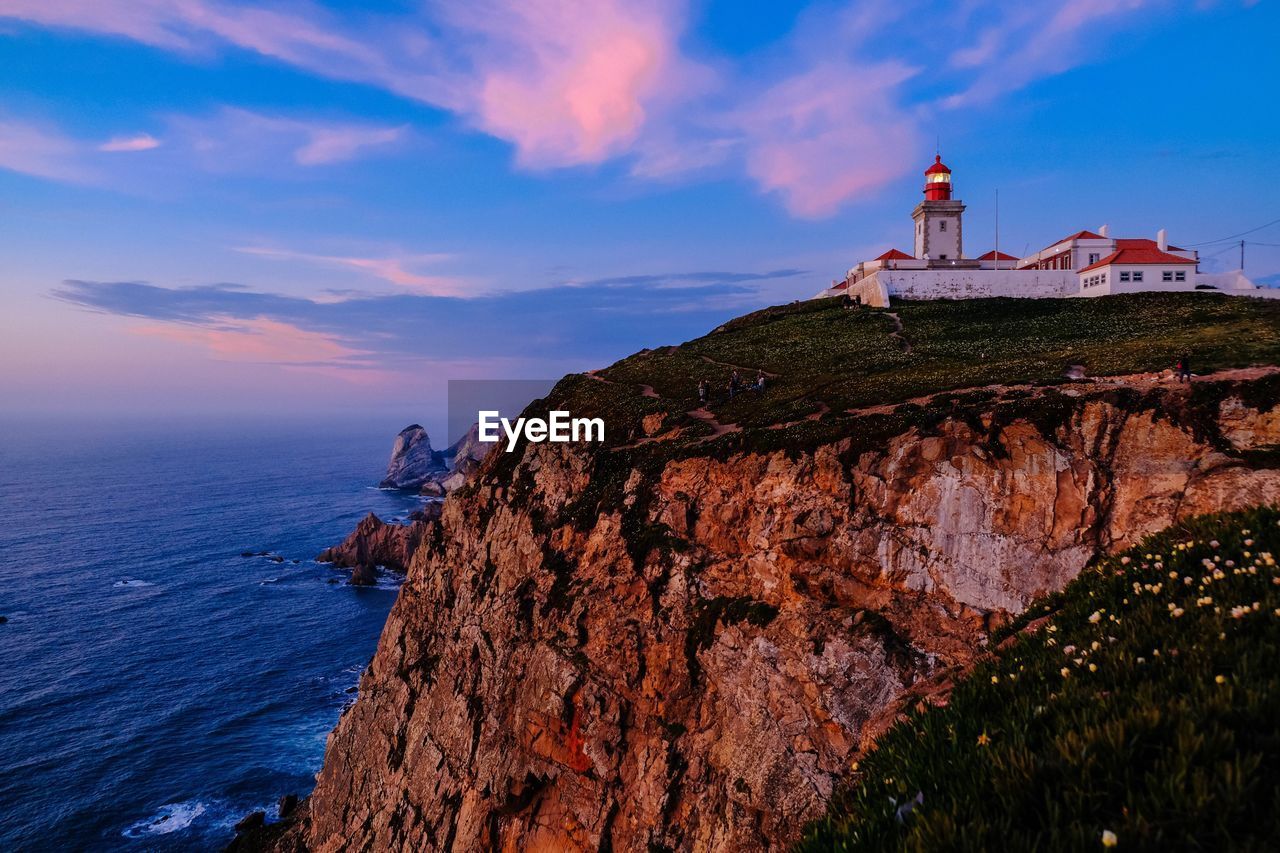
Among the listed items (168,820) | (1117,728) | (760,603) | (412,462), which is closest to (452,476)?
(412,462)

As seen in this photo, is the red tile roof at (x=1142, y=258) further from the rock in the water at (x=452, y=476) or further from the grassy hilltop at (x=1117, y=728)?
the rock in the water at (x=452, y=476)

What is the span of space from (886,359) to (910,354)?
2.61 metres

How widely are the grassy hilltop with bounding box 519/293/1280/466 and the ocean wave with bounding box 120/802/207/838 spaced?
40.9 m

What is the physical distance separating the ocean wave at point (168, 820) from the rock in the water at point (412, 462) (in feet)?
406

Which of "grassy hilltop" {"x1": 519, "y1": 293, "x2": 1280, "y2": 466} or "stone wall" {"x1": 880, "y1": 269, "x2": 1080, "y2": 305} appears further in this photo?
"stone wall" {"x1": 880, "y1": 269, "x2": 1080, "y2": 305}

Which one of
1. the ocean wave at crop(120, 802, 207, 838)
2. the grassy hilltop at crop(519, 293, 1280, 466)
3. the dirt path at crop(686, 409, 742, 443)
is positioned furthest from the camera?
the ocean wave at crop(120, 802, 207, 838)

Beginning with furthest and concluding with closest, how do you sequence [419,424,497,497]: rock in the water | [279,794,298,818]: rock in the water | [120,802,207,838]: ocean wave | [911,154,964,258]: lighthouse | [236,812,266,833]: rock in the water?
[419,424,497,497]: rock in the water
[911,154,964,258]: lighthouse
[279,794,298,818]: rock in the water
[236,812,266,833]: rock in the water
[120,802,207,838]: ocean wave

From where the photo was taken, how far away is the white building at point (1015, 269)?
61.4 meters

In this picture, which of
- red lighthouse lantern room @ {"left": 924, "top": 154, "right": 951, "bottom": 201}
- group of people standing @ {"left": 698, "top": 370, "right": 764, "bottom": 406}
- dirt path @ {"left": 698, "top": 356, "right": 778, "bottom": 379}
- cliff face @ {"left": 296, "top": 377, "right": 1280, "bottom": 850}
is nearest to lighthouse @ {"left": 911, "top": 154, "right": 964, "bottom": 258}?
red lighthouse lantern room @ {"left": 924, "top": 154, "right": 951, "bottom": 201}

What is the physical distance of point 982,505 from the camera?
24.5 metres

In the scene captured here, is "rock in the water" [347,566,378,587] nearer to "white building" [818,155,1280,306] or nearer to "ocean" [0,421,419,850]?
"ocean" [0,421,419,850]

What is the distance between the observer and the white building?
61.4 metres

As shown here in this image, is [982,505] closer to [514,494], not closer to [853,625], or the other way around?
[853,625]

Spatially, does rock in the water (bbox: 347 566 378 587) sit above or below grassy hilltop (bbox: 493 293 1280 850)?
below
